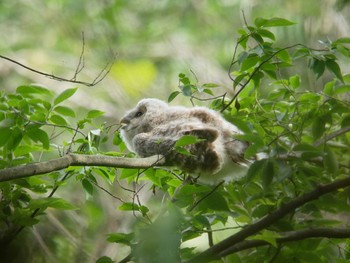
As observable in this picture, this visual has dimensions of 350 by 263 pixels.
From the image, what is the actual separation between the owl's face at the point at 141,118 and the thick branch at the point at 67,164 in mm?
869

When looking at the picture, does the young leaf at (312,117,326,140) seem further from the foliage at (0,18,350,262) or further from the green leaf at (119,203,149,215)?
the green leaf at (119,203,149,215)

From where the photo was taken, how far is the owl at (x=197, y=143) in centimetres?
243

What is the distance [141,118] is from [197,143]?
624 mm

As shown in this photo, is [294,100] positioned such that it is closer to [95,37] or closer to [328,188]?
[328,188]

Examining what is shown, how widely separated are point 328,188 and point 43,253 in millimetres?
1257

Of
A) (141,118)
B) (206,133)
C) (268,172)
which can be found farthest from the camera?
(141,118)

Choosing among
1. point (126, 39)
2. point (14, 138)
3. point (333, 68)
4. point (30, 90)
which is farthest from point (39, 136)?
point (126, 39)

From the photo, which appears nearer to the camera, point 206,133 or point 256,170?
point 256,170

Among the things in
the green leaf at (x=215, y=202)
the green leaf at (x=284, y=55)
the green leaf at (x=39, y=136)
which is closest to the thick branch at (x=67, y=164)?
the green leaf at (x=215, y=202)

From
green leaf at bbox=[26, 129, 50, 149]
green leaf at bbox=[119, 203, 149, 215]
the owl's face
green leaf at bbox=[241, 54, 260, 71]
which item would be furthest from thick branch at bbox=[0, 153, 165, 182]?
the owl's face

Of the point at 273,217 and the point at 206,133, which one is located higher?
the point at 206,133

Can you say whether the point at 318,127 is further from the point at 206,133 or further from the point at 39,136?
the point at 39,136

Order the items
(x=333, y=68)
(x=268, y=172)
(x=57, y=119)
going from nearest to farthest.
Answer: (x=268, y=172)
(x=333, y=68)
(x=57, y=119)

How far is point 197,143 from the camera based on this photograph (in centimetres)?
246
